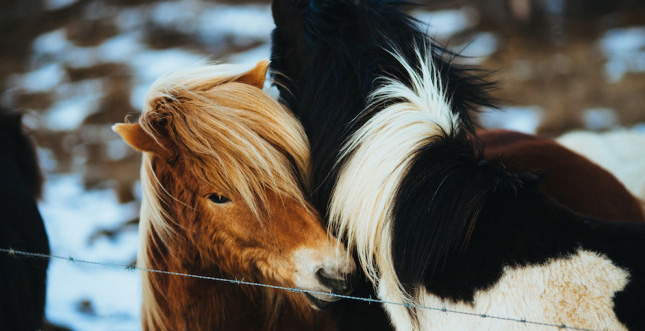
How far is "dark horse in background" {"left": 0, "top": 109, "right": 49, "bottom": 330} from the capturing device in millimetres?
2234

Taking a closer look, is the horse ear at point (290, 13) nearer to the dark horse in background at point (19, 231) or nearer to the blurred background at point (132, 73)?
the dark horse in background at point (19, 231)

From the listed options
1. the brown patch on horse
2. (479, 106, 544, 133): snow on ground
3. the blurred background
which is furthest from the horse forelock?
(479, 106, 544, 133): snow on ground

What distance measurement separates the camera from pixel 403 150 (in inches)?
63.2

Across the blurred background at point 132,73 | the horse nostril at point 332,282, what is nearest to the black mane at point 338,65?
the horse nostril at point 332,282

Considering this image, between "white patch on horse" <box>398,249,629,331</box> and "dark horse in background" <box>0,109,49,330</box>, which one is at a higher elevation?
"white patch on horse" <box>398,249,629,331</box>

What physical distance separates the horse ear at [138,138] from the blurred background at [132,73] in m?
2.10

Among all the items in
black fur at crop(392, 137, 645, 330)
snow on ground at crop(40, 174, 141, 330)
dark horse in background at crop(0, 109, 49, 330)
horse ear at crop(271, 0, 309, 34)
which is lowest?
snow on ground at crop(40, 174, 141, 330)

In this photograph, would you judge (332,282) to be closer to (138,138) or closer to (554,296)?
(554,296)

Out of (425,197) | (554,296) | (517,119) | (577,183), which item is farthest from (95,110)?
(554,296)

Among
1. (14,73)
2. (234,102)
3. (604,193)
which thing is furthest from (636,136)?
(14,73)

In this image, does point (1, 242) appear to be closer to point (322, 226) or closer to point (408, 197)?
point (322, 226)

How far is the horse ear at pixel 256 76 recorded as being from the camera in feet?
6.48

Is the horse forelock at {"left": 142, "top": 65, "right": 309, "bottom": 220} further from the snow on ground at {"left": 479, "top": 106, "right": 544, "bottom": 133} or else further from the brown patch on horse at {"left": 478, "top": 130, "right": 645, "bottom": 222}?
the snow on ground at {"left": 479, "top": 106, "right": 544, "bottom": 133}

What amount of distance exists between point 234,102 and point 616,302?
1330 millimetres
